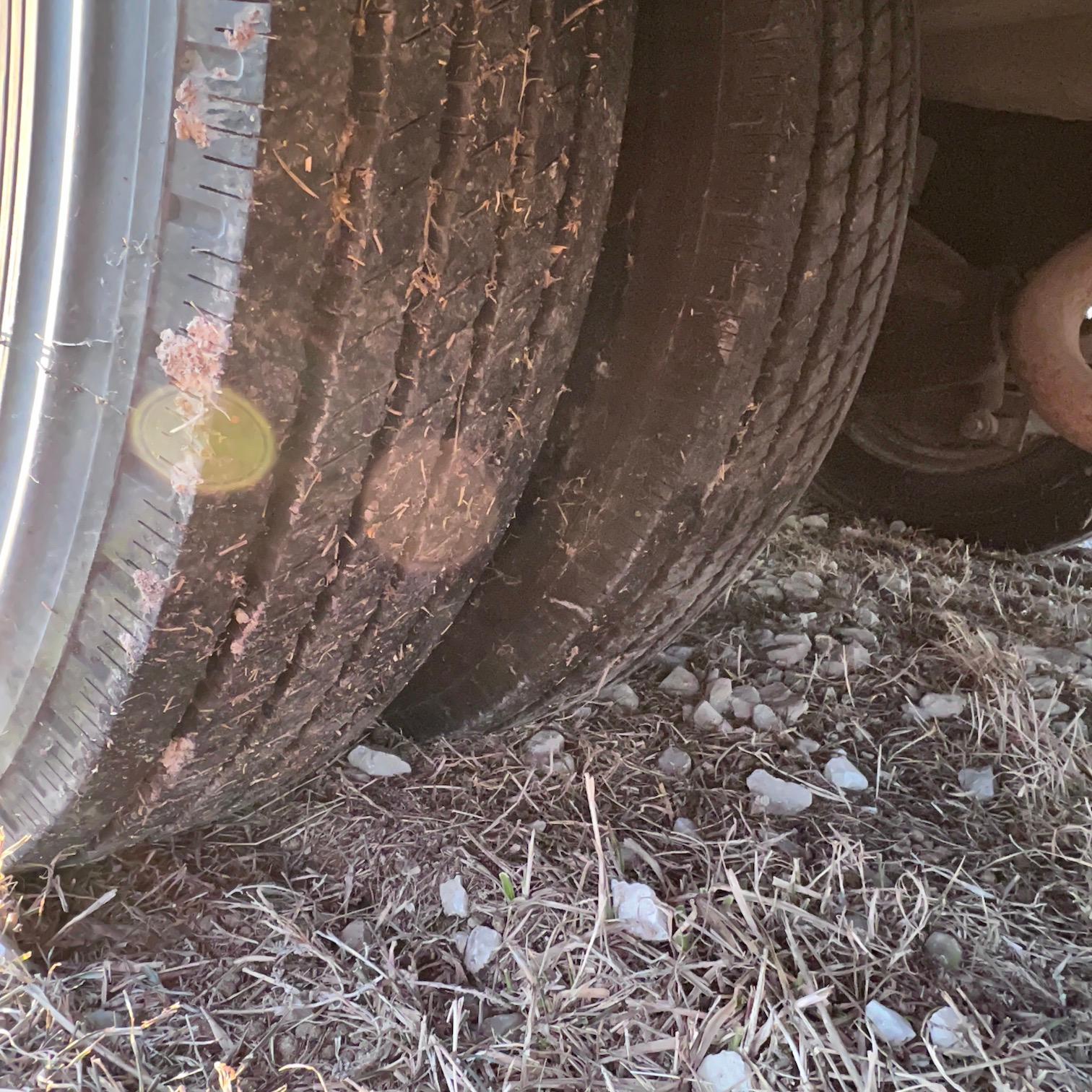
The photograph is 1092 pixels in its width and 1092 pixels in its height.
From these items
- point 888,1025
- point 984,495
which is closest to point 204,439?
point 888,1025

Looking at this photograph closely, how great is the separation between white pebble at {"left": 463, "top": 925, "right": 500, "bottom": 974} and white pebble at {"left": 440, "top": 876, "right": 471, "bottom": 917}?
0.09ft

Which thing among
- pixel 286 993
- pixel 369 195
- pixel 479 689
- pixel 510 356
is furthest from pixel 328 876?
pixel 369 195

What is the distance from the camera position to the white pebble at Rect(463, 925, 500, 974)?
38.5 inches

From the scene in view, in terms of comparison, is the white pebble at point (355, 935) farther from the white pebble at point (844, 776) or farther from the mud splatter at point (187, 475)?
the white pebble at point (844, 776)

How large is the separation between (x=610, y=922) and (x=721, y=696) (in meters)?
0.51

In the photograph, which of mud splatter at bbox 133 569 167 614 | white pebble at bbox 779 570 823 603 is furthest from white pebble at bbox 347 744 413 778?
white pebble at bbox 779 570 823 603

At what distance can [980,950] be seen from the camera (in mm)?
1030

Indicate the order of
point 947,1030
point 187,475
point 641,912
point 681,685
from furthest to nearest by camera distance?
point 681,685, point 641,912, point 947,1030, point 187,475

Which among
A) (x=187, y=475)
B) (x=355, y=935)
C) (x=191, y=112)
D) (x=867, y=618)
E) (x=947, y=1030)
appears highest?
(x=191, y=112)

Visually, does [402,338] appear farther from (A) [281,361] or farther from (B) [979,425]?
(B) [979,425]

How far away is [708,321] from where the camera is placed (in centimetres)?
94

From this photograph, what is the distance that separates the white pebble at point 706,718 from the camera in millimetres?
1380

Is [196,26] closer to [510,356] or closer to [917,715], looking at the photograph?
[510,356]

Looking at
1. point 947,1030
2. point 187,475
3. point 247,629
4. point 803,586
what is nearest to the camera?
point 187,475
